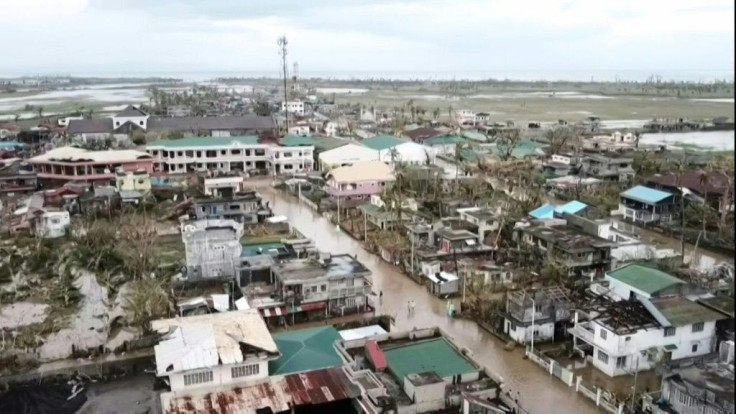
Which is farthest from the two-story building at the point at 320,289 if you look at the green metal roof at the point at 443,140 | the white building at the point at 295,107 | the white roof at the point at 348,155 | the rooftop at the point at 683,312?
the white building at the point at 295,107

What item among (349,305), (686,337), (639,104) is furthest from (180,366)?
(639,104)

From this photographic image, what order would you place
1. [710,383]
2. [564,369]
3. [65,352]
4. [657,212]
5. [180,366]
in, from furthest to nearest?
[657,212] → [65,352] → [564,369] → [180,366] → [710,383]

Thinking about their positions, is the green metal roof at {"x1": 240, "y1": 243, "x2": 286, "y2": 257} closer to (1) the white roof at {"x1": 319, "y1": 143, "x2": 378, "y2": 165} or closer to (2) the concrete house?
(1) the white roof at {"x1": 319, "y1": 143, "x2": 378, "y2": 165}

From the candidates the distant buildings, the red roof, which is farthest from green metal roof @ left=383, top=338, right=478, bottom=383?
the distant buildings

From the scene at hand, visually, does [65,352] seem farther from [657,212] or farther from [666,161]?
[666,161]

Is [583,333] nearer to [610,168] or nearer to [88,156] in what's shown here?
[610,168]

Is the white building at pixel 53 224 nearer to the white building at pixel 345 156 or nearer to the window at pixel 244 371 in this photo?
the white building at pixel 345 156

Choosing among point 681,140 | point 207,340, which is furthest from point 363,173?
point 681,140
